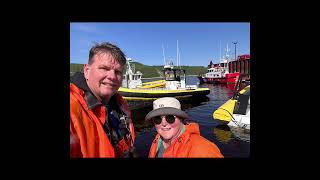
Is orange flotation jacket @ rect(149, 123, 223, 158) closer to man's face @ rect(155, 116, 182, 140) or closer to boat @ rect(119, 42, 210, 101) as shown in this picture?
man's face @ rect(155, 116, 182, 140)

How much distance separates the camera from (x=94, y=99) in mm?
3068

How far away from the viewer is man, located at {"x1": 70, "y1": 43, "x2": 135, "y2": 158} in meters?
2.86

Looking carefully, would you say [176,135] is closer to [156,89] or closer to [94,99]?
[94,99]

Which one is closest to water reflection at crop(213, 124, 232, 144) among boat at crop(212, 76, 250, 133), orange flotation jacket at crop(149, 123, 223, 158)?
boat at crop(212, 76, 250, 133)

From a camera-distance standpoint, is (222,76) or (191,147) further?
(222,76)

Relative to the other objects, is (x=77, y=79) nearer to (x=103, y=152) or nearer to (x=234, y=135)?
(x=103, y=152)

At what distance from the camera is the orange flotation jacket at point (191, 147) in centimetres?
316

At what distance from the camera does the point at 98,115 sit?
3.18 m

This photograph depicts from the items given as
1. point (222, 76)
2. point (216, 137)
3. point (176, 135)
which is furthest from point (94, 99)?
point (222, 76)

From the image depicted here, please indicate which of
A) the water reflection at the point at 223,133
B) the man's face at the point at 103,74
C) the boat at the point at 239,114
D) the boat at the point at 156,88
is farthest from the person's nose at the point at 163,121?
the boat at the point at 156,88

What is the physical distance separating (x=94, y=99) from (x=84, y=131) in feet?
1.40

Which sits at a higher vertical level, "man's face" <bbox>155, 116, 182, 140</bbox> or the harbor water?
"man's face" <bbox>155, 116, 182, 140</bbox>
